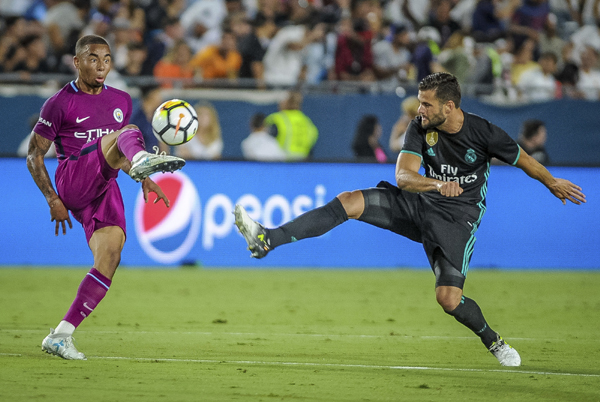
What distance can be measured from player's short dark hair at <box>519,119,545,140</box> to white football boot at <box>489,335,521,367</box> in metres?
7.76

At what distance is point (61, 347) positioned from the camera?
5781 mm

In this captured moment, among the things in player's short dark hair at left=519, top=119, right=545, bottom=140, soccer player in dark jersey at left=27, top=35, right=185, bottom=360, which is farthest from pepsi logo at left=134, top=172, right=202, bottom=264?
soccer player in dark jersey at left=27, top=35, right=185, bottom=360

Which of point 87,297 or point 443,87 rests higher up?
point 443,87

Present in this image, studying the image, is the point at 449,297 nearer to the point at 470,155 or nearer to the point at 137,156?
the point at 470,155

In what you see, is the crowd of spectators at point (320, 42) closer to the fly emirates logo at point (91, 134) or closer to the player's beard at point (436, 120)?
the fly emirates logo at point (91, 134)

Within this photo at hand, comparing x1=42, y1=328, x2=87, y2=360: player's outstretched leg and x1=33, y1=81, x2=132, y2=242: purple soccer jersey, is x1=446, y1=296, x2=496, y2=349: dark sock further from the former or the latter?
x1=42, y1=328, x2=87, y2=360: player's outstretched leg

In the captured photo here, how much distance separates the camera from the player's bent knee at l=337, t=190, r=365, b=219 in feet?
19.7

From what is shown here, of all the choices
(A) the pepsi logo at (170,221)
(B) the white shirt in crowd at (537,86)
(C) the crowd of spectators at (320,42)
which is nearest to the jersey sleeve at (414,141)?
(A) the pepsi logo at (170,221)

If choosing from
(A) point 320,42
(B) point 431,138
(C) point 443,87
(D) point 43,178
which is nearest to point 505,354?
(B) point 431,138

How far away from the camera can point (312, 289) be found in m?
10.7

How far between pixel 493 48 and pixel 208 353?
1135 centimetres

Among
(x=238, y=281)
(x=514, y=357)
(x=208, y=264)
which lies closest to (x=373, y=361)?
(x=514, y=357)

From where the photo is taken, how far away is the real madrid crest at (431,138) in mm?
6301

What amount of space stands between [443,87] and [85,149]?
268cm
